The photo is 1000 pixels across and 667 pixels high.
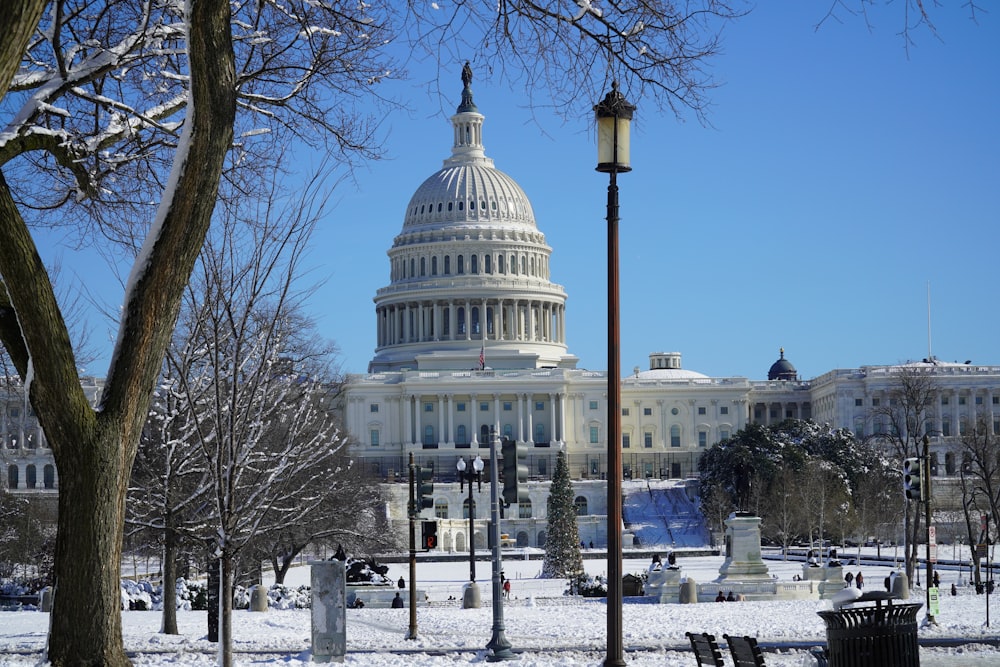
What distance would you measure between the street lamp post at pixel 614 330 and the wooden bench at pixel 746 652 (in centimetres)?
147

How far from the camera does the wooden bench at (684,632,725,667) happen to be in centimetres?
1600

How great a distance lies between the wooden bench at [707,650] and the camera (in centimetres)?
1600

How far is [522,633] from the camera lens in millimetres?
29781

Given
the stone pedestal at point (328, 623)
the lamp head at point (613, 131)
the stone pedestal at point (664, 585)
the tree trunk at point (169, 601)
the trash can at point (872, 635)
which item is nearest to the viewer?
the trash can at point (872, 635)

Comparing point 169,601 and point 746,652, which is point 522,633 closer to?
point 169,601

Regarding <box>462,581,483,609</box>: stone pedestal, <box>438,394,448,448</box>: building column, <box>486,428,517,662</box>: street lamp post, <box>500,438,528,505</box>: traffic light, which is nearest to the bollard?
<box>462,581,483,609</box>: stone pedestal

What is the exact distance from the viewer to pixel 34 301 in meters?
11.6

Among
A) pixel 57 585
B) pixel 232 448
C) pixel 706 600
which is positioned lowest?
pixel 706 600

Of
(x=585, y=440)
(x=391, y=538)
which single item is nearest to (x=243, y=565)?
(x=391, y=538)

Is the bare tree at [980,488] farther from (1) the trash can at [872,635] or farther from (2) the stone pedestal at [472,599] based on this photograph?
(1) the trash can at [872,635]

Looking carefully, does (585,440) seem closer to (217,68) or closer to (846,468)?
(846,468)

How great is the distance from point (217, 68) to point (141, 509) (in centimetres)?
2903

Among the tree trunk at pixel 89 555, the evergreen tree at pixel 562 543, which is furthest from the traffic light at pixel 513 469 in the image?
the evergreen tree at pixel 562 543

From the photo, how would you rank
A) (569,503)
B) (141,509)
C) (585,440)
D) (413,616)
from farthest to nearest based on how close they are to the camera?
(585,440)
(569,503)
(141,509)
(413,616)
